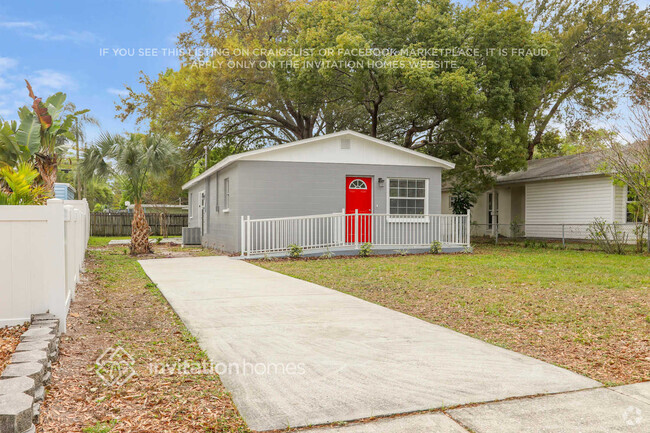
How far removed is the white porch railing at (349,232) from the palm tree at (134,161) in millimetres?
3220

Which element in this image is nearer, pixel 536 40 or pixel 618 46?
pixel 536 40

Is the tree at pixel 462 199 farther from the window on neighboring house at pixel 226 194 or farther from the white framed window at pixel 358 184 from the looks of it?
the window on neighboring house at pixel 226 194

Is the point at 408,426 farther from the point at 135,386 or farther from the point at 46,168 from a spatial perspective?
the point at 46,168

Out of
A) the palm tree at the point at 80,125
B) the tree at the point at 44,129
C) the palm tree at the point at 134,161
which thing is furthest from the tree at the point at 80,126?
the tree at the point at 44,129

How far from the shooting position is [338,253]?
14.3m

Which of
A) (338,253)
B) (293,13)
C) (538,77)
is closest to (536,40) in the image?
(538,77)

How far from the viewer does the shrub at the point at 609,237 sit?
1539 cm

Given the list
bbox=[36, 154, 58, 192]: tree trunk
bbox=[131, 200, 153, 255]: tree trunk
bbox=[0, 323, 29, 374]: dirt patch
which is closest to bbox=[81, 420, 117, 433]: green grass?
bbox=[0, 323, 29, 374]: dirt patch

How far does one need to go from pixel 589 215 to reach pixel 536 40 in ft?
22.4

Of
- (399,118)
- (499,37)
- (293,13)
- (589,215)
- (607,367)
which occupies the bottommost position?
(607,367)

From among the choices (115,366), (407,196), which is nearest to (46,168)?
(115,366)

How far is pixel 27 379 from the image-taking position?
306 centimetres

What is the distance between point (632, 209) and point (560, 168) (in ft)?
12.5

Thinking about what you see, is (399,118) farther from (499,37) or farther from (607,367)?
(607,367)
